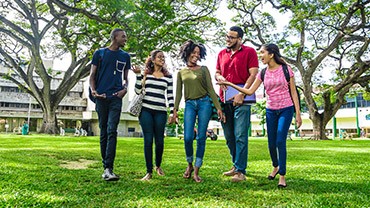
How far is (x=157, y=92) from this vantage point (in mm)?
4820

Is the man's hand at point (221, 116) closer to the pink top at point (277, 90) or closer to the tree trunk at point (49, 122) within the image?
the pink top at point (277, 90)

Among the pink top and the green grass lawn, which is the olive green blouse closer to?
the pink top

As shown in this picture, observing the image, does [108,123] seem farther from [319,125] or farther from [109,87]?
[319,125]

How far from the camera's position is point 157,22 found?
1562 centimetres

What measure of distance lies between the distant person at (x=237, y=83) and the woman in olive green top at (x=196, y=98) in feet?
0.74

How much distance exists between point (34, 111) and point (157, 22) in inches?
1955

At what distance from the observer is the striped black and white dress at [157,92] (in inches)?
186

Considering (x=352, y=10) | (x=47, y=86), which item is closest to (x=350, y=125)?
(x=352, y=10)

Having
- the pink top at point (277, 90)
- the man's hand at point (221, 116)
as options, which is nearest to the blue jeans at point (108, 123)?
the man's hand at point (221, 116)

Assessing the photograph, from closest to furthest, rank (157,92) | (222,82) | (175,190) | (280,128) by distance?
(175,190), (280,128), (222,82), (157,92)

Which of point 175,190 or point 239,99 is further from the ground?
point 239,99

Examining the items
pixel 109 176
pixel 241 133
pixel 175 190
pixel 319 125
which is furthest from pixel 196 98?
pixel 319 125

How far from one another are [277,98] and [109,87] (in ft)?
7.27

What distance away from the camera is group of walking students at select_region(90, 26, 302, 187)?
4445 mm
